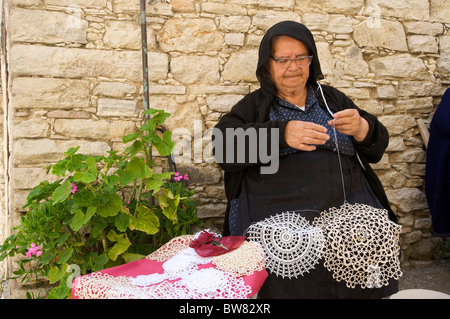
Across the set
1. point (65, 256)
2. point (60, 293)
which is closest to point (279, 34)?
point (65, 256)

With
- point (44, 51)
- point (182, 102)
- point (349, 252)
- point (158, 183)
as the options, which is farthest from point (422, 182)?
point (44, 51)

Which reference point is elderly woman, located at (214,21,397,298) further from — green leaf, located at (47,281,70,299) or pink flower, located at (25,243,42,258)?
pink flower, located at (25,243,42,258)

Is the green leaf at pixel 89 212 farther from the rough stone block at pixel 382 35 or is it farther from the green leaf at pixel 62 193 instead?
the rough stone block at pixel 382 35

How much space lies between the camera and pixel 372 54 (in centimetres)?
287

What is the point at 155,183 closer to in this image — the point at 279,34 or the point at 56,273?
the point at 56,273

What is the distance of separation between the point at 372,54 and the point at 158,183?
1885mm

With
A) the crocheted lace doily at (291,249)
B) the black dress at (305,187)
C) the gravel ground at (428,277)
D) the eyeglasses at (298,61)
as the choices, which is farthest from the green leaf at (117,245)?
the gravel ground at (428,277)

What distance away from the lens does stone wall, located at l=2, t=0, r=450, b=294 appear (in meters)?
2.31

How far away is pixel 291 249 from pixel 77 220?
1.00m

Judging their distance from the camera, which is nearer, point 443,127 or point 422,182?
point 443,127

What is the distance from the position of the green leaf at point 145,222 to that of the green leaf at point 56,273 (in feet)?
1.29

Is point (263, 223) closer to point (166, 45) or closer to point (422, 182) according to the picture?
point (166, 45)

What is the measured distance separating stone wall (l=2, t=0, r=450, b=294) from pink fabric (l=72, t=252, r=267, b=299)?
2.78ft

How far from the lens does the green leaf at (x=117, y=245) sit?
2041mm
